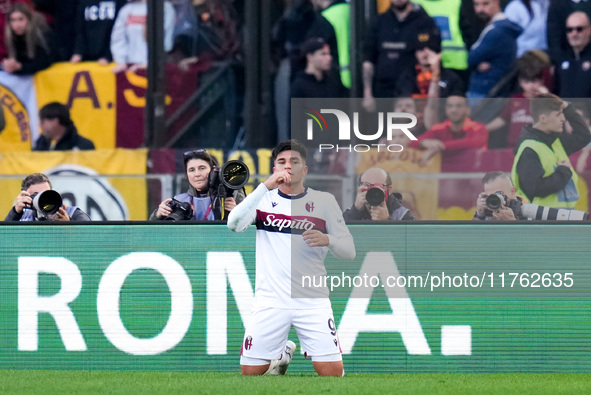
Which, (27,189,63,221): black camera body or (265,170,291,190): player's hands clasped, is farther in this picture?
(27,189,63,221): black camera body

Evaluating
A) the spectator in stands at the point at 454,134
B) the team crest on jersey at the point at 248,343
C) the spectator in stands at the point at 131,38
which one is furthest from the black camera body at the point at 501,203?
the spectator in stands at the point at 131,38

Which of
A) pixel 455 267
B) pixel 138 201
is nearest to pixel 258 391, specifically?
pixel 455 267

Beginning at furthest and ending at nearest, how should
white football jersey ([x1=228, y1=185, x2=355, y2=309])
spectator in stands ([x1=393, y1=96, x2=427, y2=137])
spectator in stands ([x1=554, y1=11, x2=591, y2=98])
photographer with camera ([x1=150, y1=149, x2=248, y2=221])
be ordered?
spectator in stands ([x1=554, y1=11, x2=591, y2=98]), spectator in stands ([x1=393, y1=96, x2=427, y2=137]), photographer with camera ([x1=150, y1=149, x2=248, y2=221]), white football jersey ([x1=228, y1=185, x2=355, y2=309])

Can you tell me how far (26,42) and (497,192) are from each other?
5376 millimetres

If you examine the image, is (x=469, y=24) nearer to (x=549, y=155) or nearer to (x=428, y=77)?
(x=428, y=77)

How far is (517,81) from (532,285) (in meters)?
2.68

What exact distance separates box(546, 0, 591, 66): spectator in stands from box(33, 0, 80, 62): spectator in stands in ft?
15.8

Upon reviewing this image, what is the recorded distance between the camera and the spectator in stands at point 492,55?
9523mm

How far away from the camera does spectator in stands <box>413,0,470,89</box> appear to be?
9.59 meters

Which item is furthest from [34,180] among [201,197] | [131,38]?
[131,38]

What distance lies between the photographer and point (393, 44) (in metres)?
9.59

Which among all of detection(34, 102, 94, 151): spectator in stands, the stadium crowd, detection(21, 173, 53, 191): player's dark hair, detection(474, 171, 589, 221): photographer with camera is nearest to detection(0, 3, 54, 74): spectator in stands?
the stadium crowd

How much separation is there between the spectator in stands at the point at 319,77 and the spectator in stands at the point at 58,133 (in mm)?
2281

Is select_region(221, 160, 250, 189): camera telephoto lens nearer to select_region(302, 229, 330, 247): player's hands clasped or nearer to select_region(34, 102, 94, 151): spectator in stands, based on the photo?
select_region(302, 229, 330, 247): player's hands clasped
